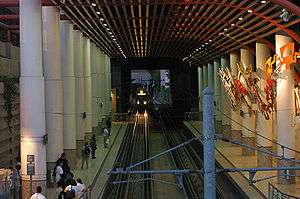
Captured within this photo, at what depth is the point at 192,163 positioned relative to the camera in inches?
1112

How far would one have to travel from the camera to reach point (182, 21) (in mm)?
22969

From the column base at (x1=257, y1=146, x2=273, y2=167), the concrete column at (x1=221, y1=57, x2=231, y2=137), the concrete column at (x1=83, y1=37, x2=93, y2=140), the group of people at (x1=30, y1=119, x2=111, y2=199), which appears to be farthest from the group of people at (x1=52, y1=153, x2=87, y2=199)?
the concrete column at (x1=221, y1=57, x2=231, y2=137)

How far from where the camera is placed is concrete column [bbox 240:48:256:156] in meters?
25.2

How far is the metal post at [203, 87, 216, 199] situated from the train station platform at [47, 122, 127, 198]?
684 centimetres

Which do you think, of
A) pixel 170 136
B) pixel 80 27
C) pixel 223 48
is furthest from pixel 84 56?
pixel 170 136

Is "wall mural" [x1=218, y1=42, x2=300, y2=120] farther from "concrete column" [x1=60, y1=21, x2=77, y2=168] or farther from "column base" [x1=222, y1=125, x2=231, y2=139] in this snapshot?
"concrete column" [x1=60, y1=21, x2=77, y2=168]

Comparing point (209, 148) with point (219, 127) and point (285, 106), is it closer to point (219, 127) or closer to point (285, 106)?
point (285, 106)

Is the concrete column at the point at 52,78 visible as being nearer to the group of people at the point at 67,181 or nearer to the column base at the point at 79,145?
the group of people at the point at 67,181

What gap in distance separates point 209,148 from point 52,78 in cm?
1248

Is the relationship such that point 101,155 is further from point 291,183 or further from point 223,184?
point 291,183

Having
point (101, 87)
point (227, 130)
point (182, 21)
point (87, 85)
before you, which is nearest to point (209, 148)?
point (182, 21)

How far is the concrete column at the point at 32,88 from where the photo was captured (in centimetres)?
1526

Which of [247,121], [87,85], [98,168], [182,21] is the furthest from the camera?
[87,85]

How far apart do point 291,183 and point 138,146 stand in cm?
1797
